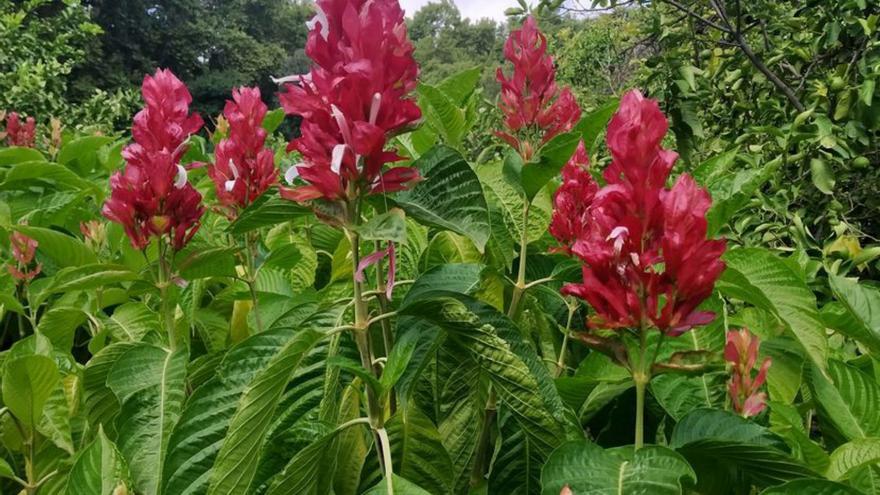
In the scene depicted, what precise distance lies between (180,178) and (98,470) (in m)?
0.54

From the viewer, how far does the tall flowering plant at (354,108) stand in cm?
82

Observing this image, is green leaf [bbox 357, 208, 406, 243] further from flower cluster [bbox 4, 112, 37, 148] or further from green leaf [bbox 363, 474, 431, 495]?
flower cluster [bbox 4, 112, 37, 148]

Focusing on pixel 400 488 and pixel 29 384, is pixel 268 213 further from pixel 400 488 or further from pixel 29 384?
pixel 29 384

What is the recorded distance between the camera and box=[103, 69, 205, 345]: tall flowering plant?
124 centimetres

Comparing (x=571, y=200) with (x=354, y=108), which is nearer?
(x=354, y=108)

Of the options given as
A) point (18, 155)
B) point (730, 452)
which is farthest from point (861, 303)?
point (18, 155)

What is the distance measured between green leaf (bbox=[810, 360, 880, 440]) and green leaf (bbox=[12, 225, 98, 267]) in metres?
1.58

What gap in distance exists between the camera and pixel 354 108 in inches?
32.4

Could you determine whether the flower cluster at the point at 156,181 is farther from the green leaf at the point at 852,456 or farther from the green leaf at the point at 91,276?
the green leaf at the point at 852,456

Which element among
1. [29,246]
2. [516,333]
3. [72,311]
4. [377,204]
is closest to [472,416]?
[516,333]

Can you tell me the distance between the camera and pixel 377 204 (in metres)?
0.91

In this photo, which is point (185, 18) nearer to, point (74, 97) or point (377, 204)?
point (74, 97)

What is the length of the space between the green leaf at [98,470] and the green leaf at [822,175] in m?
2.06

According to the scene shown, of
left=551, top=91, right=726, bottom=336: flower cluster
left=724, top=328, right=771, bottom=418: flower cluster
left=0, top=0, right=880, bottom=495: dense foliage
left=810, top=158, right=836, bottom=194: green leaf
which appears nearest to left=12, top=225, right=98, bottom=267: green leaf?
left=0, top=0, right=880, bottom=495: dense foliage
